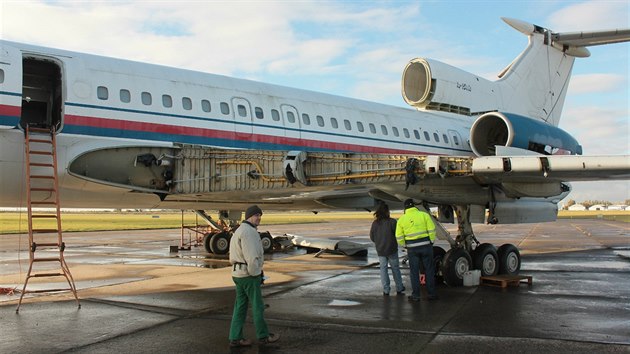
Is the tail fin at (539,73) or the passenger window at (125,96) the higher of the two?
the tail fin at (539,73)

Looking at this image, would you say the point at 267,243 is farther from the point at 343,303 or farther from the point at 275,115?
the point at 343,303

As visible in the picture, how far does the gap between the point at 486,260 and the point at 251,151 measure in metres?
5.76

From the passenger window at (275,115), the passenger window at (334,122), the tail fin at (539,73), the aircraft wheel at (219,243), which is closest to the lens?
the passenger window at (275,115)

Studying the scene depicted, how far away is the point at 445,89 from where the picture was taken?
1669 cm

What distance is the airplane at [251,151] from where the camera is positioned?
9.38 metres

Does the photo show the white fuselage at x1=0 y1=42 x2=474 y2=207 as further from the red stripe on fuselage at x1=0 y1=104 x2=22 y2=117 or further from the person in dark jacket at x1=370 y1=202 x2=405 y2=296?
the person in dark jacket at x1=370 y1=202 x2=405 y2=296

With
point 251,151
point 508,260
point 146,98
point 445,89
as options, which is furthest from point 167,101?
point 445,89

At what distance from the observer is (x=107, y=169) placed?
9.80 metres

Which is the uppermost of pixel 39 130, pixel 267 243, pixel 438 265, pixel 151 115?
pixel 151 115

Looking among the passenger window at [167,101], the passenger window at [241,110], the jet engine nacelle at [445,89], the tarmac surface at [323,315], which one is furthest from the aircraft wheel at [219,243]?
the passenger window at [167,101]

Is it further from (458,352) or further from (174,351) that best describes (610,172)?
(174,351)

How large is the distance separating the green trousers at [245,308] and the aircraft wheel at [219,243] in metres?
12.5

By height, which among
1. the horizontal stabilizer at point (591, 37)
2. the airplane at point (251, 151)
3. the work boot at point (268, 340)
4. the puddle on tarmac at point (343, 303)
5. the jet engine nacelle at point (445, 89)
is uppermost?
the horizontal stabilizer at point (591, 37)

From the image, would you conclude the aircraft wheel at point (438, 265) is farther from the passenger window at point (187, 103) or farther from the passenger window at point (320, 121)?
the passenger window at point (187, 103)
